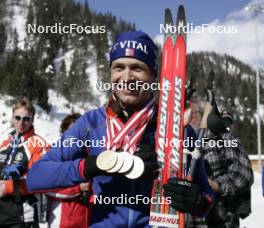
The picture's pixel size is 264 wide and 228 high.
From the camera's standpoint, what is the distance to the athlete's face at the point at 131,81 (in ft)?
7.18

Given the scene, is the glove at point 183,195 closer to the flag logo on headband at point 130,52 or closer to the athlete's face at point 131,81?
the athlete's face at point 131,81

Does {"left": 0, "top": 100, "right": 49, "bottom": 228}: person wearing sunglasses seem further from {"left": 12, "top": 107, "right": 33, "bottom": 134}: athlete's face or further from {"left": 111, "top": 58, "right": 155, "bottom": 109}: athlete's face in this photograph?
{"left": 111, "top": 58, "right": 155, "bottom": 109}: athlete's face

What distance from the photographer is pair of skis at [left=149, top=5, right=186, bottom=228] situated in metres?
2.21

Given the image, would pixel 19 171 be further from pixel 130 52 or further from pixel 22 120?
pixel 130 52

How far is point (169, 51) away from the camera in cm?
269

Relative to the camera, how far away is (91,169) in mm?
1938

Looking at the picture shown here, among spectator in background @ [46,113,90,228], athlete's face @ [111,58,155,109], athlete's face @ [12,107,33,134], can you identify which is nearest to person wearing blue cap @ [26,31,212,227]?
athlete's face @ [111,58,155,109]

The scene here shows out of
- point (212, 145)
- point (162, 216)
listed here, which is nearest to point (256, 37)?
point (212, 145)

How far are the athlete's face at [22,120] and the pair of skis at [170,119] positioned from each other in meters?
2.36

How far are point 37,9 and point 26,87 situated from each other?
48.8 meters

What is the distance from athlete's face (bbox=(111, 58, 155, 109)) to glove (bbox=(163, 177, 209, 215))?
0.50 meters

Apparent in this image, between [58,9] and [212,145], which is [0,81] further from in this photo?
[212,145]

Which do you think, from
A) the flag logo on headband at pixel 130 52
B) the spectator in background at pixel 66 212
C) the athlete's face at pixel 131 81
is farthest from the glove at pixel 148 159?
the spectator in background at pixel 66 212

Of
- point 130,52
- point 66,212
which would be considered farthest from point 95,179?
point 66,212
